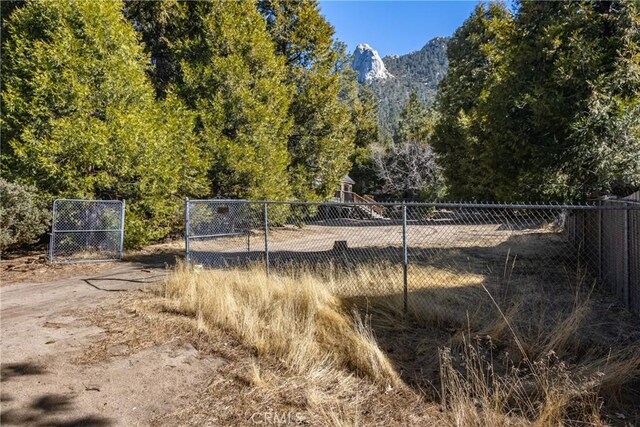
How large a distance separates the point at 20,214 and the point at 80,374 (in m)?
8.00

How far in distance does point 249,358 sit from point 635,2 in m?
8.95

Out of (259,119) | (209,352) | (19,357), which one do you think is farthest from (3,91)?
(209,352)

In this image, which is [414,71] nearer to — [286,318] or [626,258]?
[626,258]

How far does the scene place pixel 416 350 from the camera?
14.4ft

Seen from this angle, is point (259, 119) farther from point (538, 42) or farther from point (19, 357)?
point (19, 357)

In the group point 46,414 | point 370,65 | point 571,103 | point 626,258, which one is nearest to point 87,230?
point 46,414

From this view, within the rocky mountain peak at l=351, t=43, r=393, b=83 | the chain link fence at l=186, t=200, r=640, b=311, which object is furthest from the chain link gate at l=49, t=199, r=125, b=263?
the rocky mountain peak at l=351, t=43, r=393, b=83

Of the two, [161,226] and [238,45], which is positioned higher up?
[238,45]

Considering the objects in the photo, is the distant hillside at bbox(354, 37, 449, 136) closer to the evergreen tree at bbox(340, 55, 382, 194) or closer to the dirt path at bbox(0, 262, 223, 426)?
the evergreen tree at bbox(340, 55, 382, 194)

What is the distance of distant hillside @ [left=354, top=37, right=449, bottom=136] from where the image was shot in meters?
132

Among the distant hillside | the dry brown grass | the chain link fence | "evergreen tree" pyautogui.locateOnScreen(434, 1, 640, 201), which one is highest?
the distant hillside

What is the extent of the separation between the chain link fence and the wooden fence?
0.14ft

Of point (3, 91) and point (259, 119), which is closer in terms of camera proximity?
point (3, 91)

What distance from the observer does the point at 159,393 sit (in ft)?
11.5
